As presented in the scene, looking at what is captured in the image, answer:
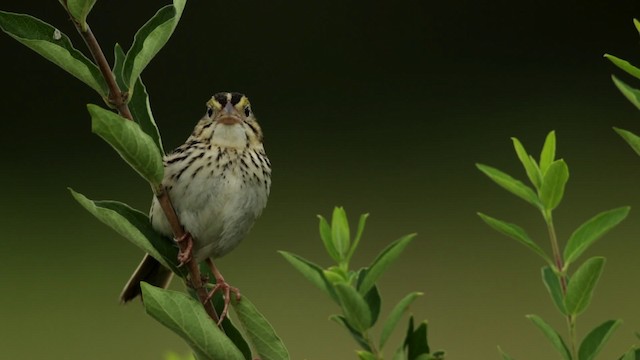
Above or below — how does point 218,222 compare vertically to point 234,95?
below

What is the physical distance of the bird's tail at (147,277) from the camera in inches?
45.9

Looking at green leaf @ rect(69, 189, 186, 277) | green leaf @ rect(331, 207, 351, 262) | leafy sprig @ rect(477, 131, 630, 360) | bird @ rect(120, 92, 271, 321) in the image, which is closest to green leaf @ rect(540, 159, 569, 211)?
leafy sprig @ rect(477, 131, 630, 360)

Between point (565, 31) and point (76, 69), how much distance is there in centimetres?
435

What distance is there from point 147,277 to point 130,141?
637mm

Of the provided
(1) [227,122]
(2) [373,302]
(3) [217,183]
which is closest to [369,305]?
(2) [373,302]

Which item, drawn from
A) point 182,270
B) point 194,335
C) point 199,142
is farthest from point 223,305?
point 199,142

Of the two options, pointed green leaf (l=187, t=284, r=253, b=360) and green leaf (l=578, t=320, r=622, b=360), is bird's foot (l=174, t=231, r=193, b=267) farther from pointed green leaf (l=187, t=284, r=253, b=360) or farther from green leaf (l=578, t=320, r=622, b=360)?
green leaf (l=578, t=320, r=622, b=360)

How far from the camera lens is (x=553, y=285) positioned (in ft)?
1.89

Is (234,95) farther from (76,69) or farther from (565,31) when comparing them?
(565,31)

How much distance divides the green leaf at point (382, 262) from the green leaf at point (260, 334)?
0.07 metres

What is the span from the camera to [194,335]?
58 cm

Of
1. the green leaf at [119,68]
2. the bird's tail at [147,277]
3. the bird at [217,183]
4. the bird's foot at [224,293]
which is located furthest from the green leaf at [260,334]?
the bird's tail at [147,277]

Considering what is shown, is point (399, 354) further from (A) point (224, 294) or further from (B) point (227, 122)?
(B) point (227, 122)

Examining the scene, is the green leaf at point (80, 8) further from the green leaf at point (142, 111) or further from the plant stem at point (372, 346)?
the plant stem at point (372, 346)
